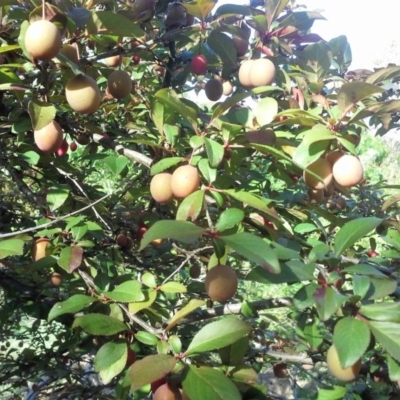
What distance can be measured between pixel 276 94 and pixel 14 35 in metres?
0.56

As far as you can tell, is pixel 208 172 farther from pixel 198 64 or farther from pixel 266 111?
pixel 198 64

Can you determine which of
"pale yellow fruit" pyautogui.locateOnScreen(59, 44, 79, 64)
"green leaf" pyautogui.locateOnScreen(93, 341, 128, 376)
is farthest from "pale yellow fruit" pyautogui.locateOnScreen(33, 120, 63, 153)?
"green leaf" pyautogui.locateOnScreen(93, 341, 128, 376)

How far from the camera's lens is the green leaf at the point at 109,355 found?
769 mm

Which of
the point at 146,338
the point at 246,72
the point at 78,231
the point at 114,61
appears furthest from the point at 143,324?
the point at 114,61

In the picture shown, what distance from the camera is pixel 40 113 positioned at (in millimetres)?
865

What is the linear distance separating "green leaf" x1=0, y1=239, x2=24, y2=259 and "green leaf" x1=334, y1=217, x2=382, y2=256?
482mm

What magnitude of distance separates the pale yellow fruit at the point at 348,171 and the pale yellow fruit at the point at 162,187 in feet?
0.89

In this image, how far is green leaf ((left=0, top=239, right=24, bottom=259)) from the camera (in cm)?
81

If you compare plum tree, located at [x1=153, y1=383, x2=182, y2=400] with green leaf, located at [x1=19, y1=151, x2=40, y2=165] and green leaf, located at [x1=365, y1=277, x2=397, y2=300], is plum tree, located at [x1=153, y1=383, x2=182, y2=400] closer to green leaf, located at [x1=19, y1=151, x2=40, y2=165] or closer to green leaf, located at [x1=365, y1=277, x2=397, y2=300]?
green leaf, located at [x1=365, y1=277, x2=397, y2=300]

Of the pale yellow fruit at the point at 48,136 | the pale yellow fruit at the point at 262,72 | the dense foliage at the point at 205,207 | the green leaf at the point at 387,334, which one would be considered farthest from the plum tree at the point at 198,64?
the green leaf at the point at 387,334

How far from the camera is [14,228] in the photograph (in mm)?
1343

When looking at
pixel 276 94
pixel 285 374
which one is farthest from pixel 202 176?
pixel 285 374

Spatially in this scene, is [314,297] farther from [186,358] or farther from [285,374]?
[285,374]

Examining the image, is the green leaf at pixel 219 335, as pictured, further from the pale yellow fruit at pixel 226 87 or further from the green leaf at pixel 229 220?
the pale yellow fruit at pixel 226 87
